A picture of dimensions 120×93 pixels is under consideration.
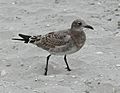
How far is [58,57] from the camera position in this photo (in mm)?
7117

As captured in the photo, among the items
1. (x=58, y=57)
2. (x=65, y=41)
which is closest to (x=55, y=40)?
(x=65, y=41)

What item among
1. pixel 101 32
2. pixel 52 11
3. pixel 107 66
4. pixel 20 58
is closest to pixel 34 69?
pixel 20 58

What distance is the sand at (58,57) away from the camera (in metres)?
5.80

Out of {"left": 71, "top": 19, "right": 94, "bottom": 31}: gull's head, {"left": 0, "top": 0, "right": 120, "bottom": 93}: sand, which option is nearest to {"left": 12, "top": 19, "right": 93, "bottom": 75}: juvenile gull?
{"left": 71, "top": 19, "right": 94, "bottom": 31}: gull's head

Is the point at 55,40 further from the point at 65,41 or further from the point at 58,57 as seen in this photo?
the point at 58,57

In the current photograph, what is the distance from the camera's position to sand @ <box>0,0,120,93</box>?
5.80m

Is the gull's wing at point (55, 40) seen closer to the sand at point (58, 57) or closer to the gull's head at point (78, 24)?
the gull's head at point (78, 24)

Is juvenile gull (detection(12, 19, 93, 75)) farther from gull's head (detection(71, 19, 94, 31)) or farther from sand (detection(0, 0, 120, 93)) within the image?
sand (detection(0, 0, 120, 93))

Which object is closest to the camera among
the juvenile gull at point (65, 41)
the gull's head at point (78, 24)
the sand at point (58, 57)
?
the sand at point (58, 57)

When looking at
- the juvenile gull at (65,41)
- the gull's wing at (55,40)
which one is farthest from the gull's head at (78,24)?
the gull's wing at (55,40)

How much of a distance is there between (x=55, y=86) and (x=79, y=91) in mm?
340

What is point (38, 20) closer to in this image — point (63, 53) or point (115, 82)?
point (63, 53)

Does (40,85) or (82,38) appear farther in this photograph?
(82,38)

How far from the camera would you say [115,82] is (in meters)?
5.84
